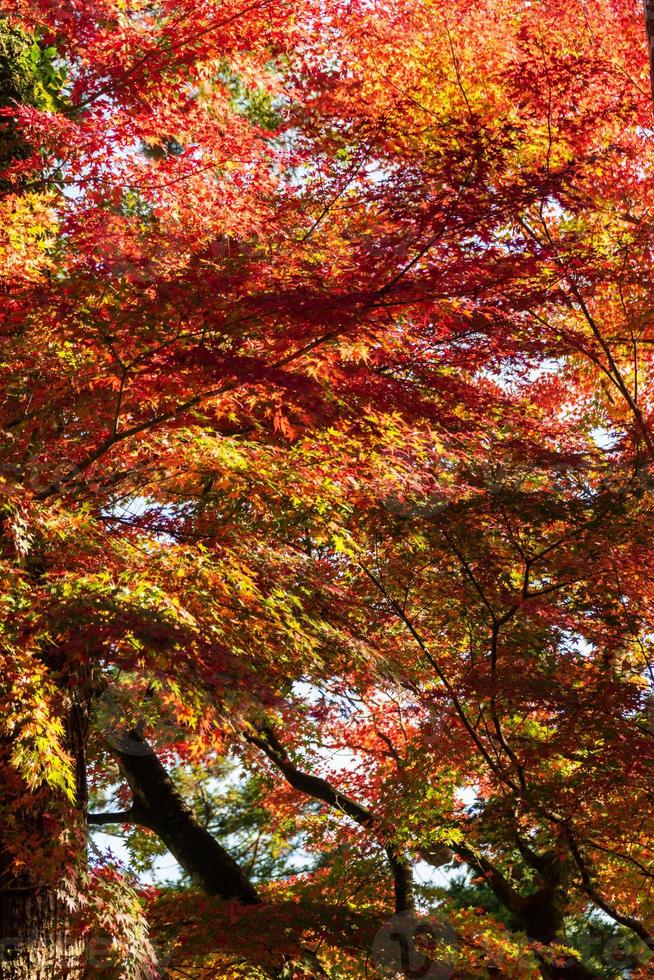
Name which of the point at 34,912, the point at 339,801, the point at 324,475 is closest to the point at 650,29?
the point at 324,475

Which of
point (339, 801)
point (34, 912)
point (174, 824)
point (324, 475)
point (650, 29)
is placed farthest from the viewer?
point (339, 801)

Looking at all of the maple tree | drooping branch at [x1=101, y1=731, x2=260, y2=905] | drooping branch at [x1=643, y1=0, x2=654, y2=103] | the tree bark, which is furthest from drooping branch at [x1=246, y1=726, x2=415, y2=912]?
drooping branch at [x1=643, y1=0, x2=654, y2=103]

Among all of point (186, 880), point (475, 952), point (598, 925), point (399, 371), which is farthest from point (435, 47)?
point (598, 925)

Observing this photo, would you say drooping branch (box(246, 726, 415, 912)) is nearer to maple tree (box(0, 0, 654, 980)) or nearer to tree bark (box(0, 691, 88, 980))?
maple tree (box(0, 0, 654, 980))

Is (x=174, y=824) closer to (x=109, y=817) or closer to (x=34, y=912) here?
(x=109, y=817)

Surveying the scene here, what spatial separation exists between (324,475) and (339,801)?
12.9 ft

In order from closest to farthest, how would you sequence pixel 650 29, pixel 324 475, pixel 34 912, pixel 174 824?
pixel 650 29
pixel 34 912
pixel 324 475
pixel 174 824

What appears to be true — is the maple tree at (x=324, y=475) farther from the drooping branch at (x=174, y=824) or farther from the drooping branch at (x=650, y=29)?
the drooping branch at (x=650, y=29)

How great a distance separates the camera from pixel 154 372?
5344mm

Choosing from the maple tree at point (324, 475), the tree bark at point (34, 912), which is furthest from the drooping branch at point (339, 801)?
the tree bark at point (34, 912)

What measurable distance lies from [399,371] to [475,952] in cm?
494

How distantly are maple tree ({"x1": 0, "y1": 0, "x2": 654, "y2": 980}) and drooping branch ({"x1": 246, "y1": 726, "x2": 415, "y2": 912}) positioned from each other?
5cm

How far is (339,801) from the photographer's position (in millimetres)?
8727

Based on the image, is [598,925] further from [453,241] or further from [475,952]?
[453,241]
